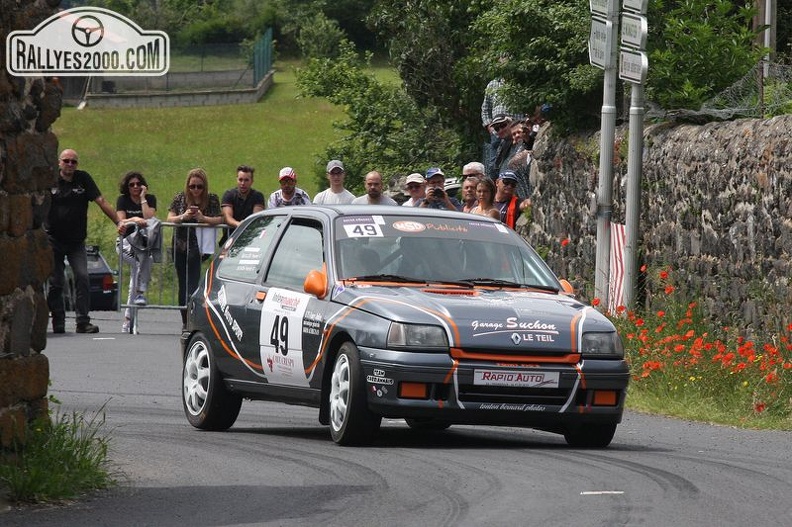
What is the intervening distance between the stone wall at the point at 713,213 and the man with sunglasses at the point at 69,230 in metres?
5.84

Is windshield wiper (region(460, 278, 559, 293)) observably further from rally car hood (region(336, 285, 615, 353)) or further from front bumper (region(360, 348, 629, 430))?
front bumper (region(360, 348, 629, 430))

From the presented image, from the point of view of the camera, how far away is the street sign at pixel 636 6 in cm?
1772

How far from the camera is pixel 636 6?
17828mm

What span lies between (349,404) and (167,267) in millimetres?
13266

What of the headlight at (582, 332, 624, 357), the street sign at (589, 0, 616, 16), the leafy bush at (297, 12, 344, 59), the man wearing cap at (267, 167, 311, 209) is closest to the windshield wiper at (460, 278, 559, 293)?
the headlight at (582, 332, 624, 357)

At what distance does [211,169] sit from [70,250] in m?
58.3

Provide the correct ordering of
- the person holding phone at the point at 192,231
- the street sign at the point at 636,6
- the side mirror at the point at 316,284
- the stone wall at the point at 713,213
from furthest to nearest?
the person holding phone at the point at 192,231
the street sign at the point at 636,6
the stone wall at the point at 713,213
the side mirror at the point at 316,284

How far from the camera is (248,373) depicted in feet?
41.1

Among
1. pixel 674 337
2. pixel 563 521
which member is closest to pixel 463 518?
pixel 563 521

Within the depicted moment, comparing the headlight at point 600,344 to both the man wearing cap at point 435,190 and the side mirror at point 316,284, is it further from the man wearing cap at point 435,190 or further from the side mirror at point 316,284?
the man wearing cap at point 435,190

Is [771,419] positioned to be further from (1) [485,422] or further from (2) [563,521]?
(2) [563,521]

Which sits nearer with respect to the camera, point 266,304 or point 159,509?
point 159,509

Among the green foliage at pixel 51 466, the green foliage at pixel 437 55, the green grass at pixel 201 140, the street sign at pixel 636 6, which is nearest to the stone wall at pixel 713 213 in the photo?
the street sign at pixel 636 6

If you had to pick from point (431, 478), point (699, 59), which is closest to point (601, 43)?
point (699, 59)
